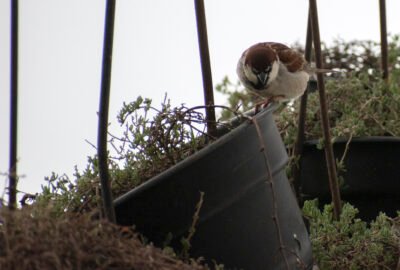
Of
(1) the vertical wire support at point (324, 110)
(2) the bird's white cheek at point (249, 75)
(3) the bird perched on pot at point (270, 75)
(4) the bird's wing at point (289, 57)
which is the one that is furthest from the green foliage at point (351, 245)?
(4) the bird's wing at point (289, 57)

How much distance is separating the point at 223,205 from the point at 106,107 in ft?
1.53

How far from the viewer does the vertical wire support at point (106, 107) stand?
98.2 inches

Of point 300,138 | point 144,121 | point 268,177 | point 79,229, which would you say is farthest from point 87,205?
point 300,138

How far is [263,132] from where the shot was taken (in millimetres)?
2938

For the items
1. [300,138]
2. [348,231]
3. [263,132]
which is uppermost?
[263,132]

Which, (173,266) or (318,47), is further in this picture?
(318,47)

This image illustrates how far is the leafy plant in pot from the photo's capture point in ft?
14.9

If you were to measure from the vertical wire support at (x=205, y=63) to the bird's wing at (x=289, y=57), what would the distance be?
5.23 ft

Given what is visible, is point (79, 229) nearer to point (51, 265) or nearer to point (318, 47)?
→ point (51, 265)

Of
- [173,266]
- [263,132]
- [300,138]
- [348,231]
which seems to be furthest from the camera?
[300,138]

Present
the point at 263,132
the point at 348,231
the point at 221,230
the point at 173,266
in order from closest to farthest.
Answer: the point at 173,266 → the point at 221,230 → the point at 263,132 → the point at 348,231

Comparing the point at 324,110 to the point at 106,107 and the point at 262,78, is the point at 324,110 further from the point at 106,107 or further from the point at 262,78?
the point at 106,107

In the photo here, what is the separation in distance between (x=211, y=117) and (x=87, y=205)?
53 centimetres

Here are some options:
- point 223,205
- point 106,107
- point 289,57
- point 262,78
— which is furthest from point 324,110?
point 106,107
